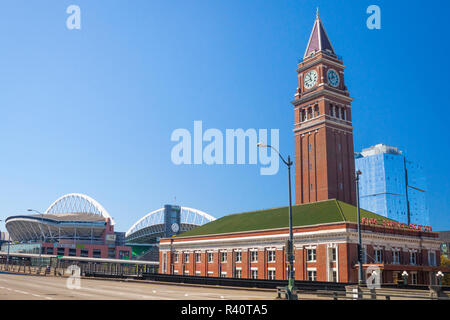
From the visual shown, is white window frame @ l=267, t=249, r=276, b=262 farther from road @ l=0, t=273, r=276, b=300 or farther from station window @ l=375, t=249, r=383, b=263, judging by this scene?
road @ l=0, t=273, r=276, b=300

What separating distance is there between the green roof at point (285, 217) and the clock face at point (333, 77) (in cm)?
2923

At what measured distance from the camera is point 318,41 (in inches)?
3610

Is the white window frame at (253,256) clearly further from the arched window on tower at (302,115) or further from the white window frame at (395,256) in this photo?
the arched window on tower at (302,115)

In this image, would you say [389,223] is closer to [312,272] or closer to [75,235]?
[312,272]

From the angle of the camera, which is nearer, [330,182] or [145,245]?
[330,182]

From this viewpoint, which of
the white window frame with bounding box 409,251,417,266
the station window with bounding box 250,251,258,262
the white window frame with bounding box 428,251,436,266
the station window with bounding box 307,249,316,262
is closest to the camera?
the station window with bounding box 307,249,316,262

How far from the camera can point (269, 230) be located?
64.9 metres

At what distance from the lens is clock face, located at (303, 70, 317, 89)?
8916cm

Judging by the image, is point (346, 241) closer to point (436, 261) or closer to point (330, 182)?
point (436, 261)

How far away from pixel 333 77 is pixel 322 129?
40.4ft

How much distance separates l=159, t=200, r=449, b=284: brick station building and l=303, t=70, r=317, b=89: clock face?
2864 cm

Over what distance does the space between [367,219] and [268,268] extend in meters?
16.5

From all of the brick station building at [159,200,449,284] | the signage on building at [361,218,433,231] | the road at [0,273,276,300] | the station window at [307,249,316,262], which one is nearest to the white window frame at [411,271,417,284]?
the brick station building at [159,200,449,284]
